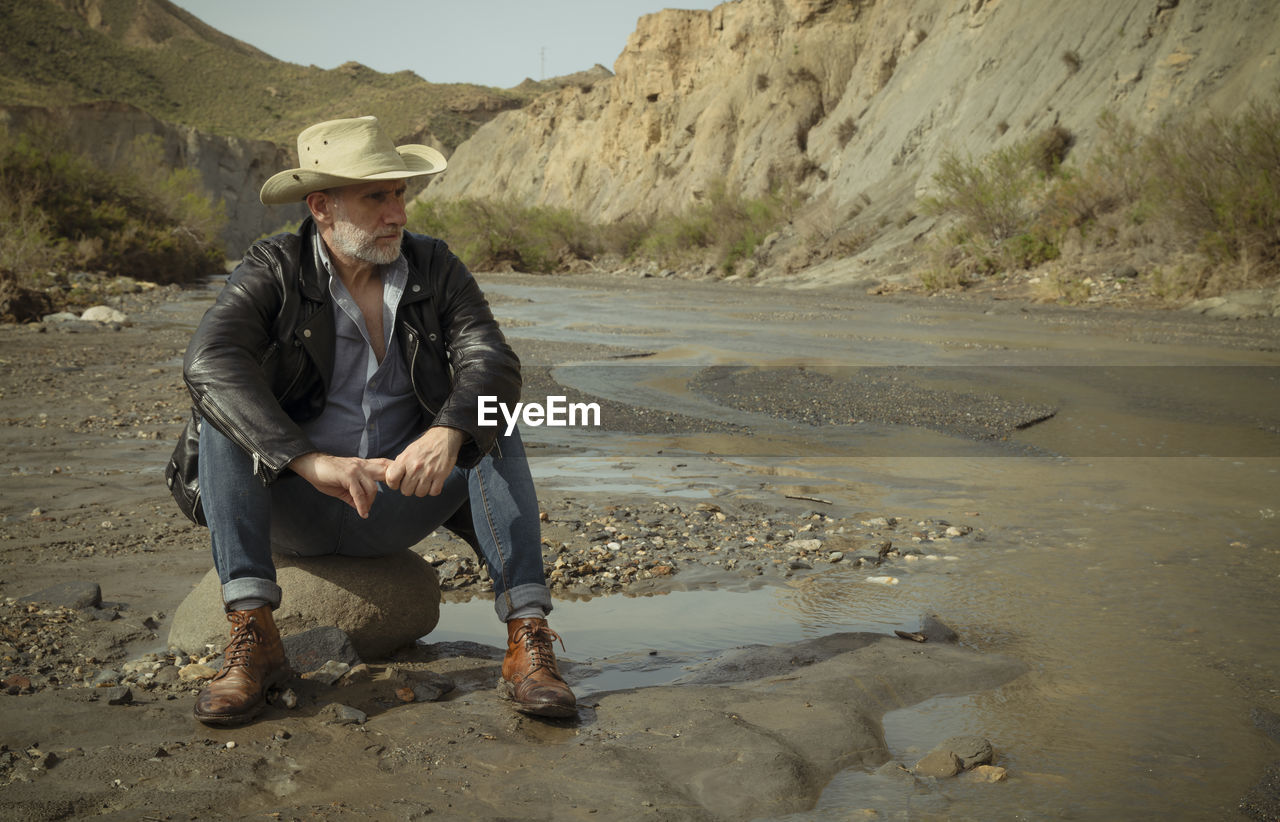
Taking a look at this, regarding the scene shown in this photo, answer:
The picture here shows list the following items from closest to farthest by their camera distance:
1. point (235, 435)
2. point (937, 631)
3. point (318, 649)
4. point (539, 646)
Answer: point (235, 435), point (539, 646), point (318, 649), point (937, 631)

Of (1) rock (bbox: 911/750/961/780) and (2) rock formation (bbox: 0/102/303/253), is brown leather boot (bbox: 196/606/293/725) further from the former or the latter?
(2) rock formation (bbox: 0/102/303/253)

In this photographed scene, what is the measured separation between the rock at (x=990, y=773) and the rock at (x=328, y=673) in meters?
1.77

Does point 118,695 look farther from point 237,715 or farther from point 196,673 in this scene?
point 237,715

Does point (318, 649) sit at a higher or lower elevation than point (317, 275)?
lower

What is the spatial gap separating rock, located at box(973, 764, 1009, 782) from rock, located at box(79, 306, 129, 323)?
645 inches

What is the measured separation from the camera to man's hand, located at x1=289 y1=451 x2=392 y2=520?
302 centimetres

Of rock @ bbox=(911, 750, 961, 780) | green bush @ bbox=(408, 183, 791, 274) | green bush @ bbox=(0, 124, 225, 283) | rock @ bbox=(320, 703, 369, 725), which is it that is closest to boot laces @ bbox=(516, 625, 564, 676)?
rock @ bbox=(320, 703, 369, 725)

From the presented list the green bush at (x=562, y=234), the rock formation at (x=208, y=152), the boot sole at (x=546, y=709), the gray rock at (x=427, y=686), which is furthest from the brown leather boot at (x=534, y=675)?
the rock formation at (x=208, y=152)

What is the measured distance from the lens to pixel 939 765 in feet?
8.79

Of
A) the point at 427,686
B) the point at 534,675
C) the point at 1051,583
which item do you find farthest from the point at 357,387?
the point at 1051,583

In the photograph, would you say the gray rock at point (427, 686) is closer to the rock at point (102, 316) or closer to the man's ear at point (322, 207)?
the man's ear at point (322, 207)

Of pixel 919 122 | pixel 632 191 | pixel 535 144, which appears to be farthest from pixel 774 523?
pixel 535 144

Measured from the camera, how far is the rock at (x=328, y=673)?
3195mm

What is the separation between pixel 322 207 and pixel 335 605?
1.23 meters
